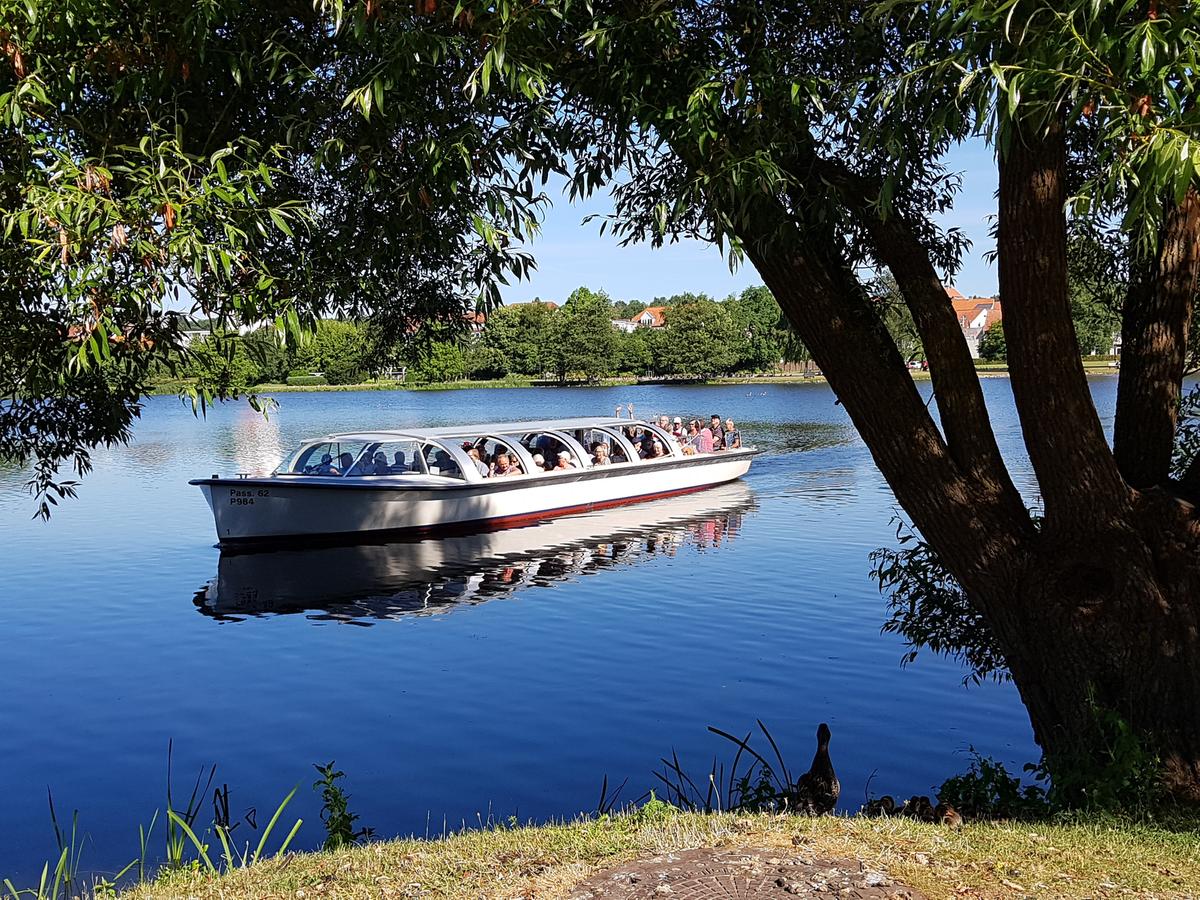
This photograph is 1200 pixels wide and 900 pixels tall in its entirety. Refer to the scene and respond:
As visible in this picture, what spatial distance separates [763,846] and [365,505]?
1923 cm

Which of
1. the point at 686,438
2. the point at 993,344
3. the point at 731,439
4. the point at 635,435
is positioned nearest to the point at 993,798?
the point at 635,435

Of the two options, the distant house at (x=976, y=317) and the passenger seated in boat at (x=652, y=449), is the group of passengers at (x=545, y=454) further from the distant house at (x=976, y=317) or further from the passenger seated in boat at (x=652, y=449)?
the distant house at (x=976, y=317)

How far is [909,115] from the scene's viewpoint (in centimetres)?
574

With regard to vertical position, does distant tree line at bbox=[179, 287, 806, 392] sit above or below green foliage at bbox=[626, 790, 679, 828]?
above

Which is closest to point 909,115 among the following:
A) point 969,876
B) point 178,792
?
point 969,876

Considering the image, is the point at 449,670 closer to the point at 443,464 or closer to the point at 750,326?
the point at 443,464

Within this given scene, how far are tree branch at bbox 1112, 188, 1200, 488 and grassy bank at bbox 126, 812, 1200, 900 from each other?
2321 mm

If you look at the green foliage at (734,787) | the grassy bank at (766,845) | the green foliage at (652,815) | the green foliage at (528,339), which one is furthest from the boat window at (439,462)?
the green foliage at (528,339)

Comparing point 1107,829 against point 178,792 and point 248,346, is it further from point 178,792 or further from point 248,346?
point 178,792

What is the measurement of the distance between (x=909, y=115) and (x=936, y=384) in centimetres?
183

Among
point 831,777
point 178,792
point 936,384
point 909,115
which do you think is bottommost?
point 178,792

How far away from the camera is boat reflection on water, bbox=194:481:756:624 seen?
722 inches

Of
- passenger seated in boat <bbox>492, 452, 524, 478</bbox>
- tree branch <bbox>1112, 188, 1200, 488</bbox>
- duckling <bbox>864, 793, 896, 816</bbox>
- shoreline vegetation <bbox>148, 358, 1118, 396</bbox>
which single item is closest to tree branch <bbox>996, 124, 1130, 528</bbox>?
tree branch <bbox>1112, 188, 1200, 488</bbox>

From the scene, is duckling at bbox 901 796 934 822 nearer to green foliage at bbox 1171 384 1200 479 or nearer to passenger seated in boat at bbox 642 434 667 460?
green foliage at bbox 1171 384 1200 479
